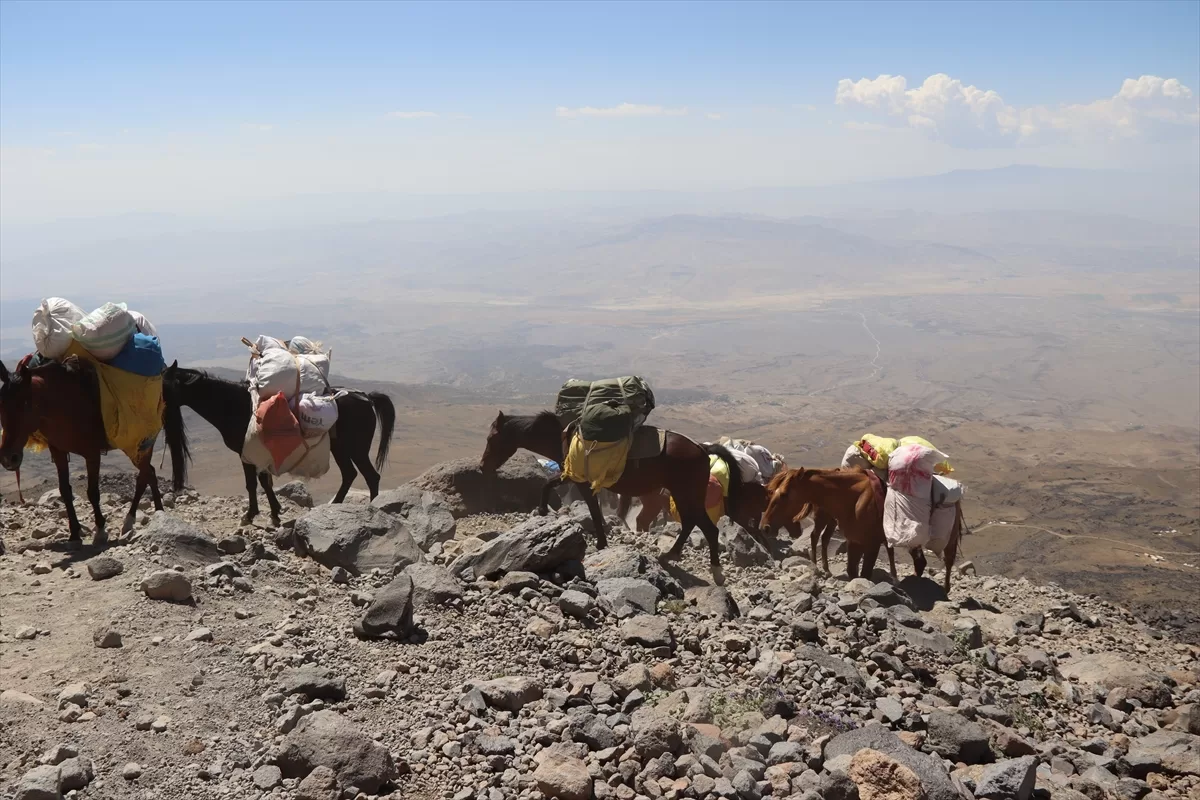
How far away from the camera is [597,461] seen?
9.40m

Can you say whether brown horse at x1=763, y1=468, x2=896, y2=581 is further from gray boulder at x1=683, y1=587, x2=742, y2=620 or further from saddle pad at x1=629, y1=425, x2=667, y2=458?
gray boulder at x1=683, y1=587, x2=742, y2=620

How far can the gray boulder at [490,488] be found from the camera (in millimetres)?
12484

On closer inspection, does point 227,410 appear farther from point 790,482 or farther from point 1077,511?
point 1077,511

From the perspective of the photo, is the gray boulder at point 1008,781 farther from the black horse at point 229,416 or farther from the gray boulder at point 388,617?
the black horse at point 229,416

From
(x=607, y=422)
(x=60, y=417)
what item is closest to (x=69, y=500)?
(x=60, y=417)

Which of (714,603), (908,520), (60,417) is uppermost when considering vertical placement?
(60,417)

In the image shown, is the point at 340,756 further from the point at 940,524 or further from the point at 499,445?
the point at 940,524

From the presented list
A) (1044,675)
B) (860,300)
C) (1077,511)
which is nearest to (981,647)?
(1044,675)

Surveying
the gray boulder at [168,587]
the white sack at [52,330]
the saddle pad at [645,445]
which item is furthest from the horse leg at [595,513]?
Result: the white sack at [52,330]

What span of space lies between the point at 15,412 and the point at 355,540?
3556 millimetres

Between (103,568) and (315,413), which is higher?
(315,413)

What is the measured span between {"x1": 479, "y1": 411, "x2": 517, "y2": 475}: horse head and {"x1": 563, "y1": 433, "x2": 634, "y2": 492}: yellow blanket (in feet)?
6.29

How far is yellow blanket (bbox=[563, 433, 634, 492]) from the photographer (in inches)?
369

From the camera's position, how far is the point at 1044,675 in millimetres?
7578
